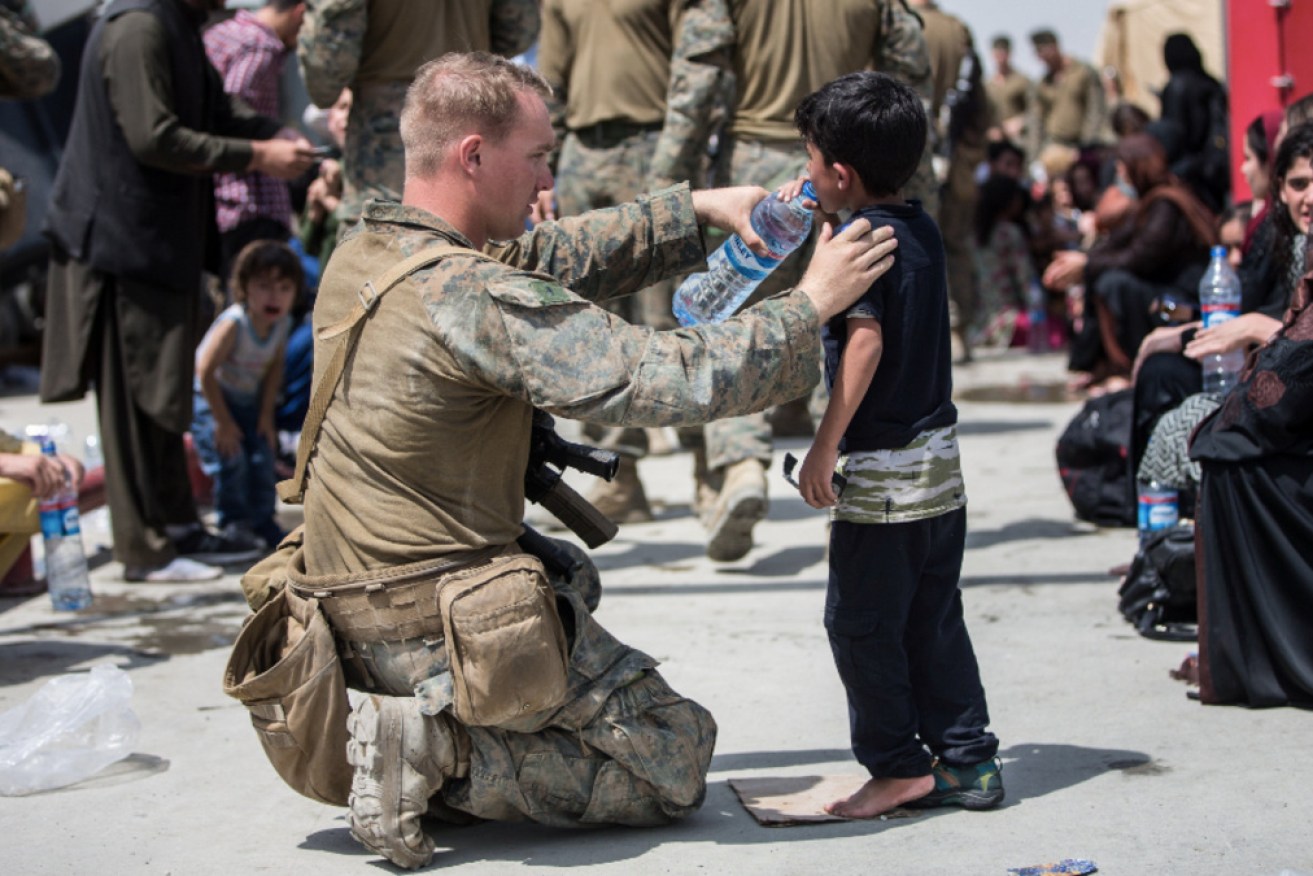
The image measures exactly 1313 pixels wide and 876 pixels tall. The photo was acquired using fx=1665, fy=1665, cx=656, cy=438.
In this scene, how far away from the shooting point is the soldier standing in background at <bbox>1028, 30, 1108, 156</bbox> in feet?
52.2

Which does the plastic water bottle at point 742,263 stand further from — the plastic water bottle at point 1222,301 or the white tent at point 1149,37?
the white tent at point 1149,37

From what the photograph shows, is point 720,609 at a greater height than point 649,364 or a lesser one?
lesser

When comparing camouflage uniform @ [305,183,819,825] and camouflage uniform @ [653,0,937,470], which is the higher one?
camouflage uniform @ [653,0,937,470]

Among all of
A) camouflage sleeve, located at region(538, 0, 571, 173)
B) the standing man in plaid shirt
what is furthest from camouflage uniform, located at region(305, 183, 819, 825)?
the standing man in plaid shirt

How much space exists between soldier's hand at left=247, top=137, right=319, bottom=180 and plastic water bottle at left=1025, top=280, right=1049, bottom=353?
26.9 feet

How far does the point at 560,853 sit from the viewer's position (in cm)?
330

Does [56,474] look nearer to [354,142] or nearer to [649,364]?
[354,142]

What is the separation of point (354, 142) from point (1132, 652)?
318cm

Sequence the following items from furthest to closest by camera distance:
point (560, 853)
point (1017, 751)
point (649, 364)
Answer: point (1017, 751)
point (560, 853)
point (649, 364)

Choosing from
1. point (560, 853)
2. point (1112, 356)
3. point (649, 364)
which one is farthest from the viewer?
point (1112, 356)

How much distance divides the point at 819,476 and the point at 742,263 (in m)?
0.56

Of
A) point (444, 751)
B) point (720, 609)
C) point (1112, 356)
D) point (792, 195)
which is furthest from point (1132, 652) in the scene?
point (1112, 356)

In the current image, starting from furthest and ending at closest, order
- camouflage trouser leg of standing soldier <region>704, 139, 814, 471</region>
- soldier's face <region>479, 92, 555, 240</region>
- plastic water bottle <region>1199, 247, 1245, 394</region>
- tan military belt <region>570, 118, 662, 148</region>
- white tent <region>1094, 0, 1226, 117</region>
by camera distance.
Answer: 1. white tent <region>1094, 0, 1226, 117</region>
2. tan military belt <region>570, 118, 662, 148</region>
3. camouflage trouser leg of standing soldier <region>704, 139, 814, 471</region>
4. plastic water bottle <region>1199, 247, 1245, 394</region>
5. soldier's face <region>479, 92, 555, 240</region>

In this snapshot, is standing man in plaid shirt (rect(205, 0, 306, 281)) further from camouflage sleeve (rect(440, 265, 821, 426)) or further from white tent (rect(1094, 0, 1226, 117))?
white tent (rect(1094, 0, 1226, 117))
